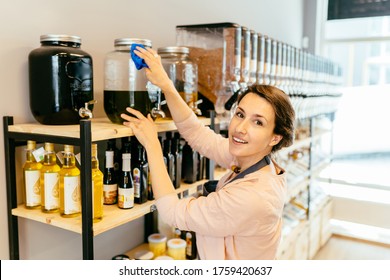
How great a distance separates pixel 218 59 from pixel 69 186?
36.5 inches

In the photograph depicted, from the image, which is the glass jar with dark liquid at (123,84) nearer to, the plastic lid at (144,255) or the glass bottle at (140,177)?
the glass bottle at (140,177)

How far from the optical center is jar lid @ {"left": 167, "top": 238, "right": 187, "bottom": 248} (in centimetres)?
179

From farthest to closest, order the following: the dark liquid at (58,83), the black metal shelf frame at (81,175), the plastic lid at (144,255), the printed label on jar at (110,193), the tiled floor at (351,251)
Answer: the tiled floor at (351,251)
the plastic lid at (144,255)
the printed label on jar at (110,193)
the dark liquid at (58,83)
the black metal shelf frame at (81,175)

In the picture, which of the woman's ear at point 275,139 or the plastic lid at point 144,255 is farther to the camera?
the plastic lid at point 144,255

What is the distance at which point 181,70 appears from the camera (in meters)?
1.61

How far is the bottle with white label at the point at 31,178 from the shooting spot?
1.25 metres

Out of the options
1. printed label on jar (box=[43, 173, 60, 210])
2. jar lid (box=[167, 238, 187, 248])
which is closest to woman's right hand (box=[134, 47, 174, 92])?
printed label on jar (box=[43, 173, 60, 210])

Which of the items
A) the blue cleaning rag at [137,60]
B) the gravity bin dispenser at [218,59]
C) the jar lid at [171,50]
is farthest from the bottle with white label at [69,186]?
the gravity bin dispenser at [218,59]

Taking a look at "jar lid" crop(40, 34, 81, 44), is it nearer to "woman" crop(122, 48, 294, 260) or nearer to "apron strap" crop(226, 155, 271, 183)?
"woman" crop(122, 48, 294, 260)

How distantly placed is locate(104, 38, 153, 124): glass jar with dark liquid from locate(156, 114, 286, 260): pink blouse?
1.06ft

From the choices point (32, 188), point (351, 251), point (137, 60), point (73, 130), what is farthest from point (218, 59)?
point (351, 251)

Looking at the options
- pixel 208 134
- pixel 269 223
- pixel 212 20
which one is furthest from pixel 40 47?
pixel 212 20

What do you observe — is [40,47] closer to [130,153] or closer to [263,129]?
[130,153]
